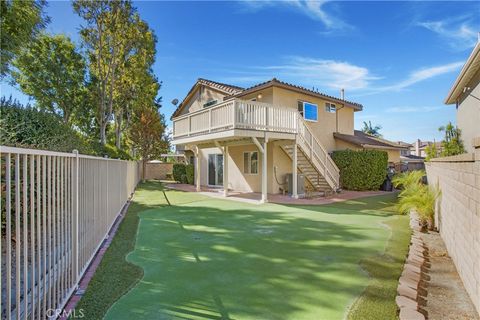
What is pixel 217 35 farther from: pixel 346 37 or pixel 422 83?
pixel 422 83

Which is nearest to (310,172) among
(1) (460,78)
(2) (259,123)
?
(2) (259,123)

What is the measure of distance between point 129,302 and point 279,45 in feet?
54.4

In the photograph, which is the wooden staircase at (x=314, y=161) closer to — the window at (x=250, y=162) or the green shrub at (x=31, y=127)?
the window at (x=250, y=162)

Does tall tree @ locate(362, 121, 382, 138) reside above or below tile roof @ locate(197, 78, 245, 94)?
above

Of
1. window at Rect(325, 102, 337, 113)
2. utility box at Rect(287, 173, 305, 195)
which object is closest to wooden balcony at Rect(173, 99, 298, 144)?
utility box at Rect(287, 173, 305, 195)

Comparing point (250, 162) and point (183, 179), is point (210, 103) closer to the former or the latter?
point (250, 162)

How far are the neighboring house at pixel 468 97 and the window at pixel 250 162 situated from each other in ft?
31.1

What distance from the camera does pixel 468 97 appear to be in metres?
13.1

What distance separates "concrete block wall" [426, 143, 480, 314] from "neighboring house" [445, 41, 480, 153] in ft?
22.2

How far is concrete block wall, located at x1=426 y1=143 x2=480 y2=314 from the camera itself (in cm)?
325

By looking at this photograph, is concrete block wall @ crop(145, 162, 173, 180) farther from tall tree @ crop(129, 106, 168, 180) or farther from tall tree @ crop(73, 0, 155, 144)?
tall tree @ crop(73, 0, 155, 144)

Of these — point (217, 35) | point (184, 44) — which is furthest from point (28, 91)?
point (217, 35)

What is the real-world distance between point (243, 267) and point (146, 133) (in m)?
23.9

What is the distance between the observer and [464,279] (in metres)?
3.80
